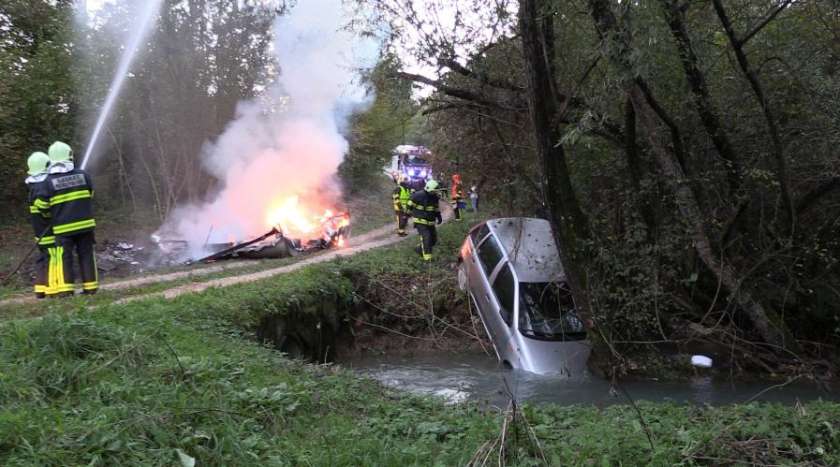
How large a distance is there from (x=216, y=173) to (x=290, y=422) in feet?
51.4

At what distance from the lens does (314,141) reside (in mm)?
19672

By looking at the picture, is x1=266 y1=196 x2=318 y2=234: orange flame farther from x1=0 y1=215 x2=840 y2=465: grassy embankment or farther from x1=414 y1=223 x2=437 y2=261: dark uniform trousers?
x1=0 y1=215 x2=840 y2=465: grassy embankment

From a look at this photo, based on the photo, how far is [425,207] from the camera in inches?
537

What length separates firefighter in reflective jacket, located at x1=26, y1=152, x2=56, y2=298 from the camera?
25.7 ft

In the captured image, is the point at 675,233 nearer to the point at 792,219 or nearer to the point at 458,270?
the point at 792,219

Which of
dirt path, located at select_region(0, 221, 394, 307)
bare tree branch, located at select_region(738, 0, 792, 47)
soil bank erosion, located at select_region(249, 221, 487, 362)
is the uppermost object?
bare tree branch, located at select_region(738, 0, 792, 47)

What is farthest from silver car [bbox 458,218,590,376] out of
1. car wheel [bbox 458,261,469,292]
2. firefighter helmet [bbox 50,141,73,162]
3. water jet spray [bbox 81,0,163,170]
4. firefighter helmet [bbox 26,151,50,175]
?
water jet spray [bbox 81,0,163,170]

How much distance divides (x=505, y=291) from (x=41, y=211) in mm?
6214

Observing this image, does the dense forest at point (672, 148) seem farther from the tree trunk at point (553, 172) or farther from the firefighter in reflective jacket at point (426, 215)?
Result: the firefighter in reflective jacket at point (426, 215)

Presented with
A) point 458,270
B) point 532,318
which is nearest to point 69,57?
point 458,270

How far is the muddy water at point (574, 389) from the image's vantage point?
7242mm

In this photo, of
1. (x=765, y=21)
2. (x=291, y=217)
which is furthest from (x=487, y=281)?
(x=291, y=217)

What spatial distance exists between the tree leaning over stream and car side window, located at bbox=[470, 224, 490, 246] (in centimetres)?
176

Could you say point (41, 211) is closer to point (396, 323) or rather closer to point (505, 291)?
point (396, 323)
